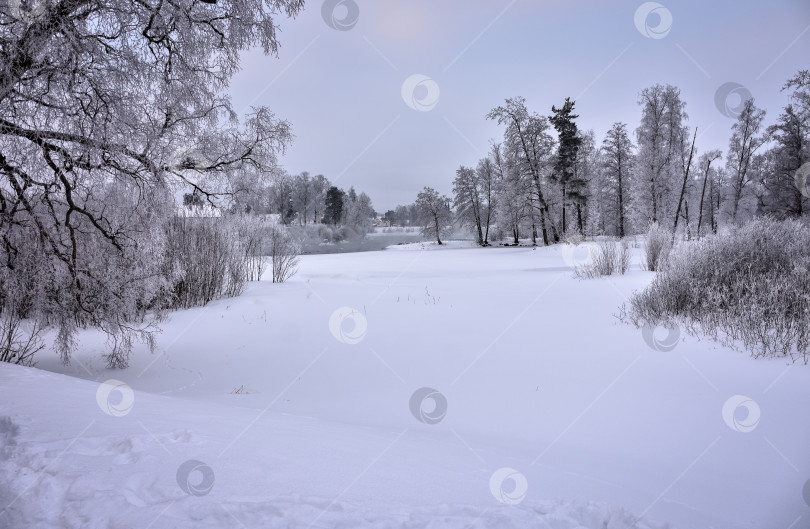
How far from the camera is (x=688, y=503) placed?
6.82 feet

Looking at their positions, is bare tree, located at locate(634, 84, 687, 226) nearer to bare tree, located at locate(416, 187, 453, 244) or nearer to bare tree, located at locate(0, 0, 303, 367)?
bare tree, located at locate(416, 187, 453, 244)

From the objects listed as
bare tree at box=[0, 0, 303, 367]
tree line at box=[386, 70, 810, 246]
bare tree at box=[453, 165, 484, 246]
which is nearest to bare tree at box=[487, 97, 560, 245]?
tree line at box=[386, 70, 810, 246]

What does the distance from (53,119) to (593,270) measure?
1251 cm

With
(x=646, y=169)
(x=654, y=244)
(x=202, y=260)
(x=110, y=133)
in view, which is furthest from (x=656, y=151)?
(x=110, y=133)

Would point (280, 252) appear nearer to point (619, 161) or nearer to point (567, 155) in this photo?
point (567, 155)

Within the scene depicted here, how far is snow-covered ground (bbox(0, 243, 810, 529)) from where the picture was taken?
1.53 m

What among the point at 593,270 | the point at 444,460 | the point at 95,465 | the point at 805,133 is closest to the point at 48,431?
the point at 95,465

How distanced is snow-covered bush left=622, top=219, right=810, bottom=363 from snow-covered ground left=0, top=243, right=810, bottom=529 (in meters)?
Answer: 0.47

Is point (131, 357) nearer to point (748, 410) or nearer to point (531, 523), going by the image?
point (531, 523)

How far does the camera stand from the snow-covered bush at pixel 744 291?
4715 millimetres

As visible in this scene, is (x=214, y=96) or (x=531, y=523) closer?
(x=531, y=523)

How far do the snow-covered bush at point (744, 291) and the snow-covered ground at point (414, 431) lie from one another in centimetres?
47

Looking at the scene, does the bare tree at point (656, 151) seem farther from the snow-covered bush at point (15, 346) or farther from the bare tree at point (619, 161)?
the snow-covered bush at point (15, 346)

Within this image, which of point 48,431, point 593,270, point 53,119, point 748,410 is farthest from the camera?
point 593,270
